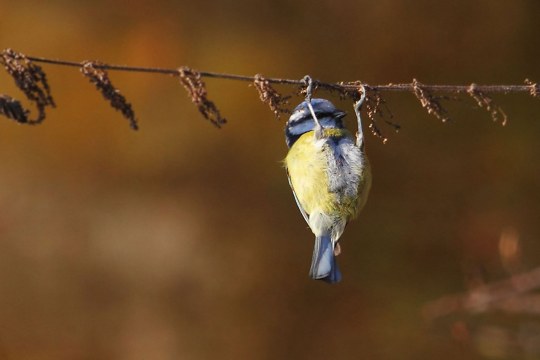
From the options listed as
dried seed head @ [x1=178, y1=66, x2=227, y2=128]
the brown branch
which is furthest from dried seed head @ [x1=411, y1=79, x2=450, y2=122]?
dried seed head @ [x1=178, y1=66, x2=227, y2=128]

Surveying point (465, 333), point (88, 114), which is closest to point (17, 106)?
point (465, 333)

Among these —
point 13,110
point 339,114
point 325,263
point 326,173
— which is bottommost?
point 325,263

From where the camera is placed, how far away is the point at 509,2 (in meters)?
4.44

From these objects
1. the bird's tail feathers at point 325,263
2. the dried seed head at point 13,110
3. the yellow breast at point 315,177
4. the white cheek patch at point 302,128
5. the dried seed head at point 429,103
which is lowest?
the bird's tail feathers at point 325,263

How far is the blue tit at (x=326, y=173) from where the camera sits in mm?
2084

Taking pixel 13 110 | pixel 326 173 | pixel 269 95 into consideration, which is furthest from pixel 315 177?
pixel 13 110

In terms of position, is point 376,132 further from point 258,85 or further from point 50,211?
point 50,211

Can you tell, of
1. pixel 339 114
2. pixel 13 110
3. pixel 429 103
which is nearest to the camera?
pixel 13 110

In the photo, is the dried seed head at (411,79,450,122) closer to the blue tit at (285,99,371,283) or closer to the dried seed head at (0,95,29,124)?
the blue tit at (285,99,371,283)

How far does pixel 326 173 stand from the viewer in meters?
2.13

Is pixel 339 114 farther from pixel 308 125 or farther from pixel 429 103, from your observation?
pixel 429 103

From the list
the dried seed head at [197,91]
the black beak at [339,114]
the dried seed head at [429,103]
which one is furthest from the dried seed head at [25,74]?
the black beak at [339,114]

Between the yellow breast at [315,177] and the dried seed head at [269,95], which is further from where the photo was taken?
the yellow breast at [315,177]

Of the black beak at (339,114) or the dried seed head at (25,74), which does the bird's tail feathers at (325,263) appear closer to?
the black beak at (339,114)
